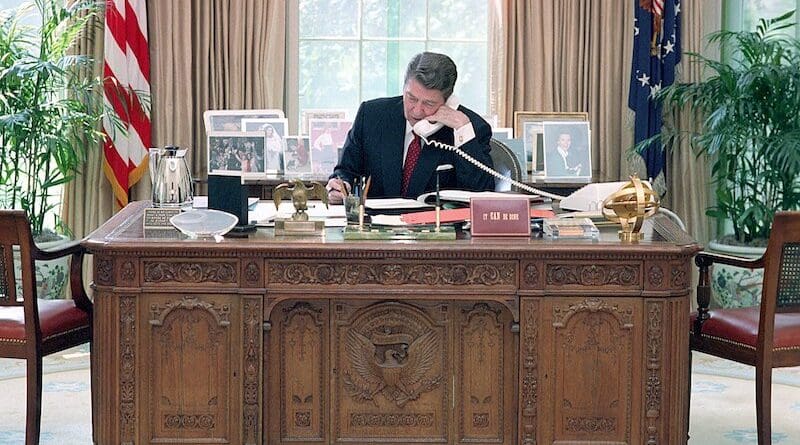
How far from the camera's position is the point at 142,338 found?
12.2 ft

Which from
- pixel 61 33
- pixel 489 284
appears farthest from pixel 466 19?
pixel 489 284

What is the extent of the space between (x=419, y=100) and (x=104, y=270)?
1564 millimetres

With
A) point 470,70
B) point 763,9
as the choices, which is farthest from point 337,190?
point 763,9

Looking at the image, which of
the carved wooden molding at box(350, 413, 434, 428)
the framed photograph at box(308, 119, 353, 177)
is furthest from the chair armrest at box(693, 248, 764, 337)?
the framed photograph at box(308, 119, 353, 177)

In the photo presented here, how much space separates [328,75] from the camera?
716 centimetres

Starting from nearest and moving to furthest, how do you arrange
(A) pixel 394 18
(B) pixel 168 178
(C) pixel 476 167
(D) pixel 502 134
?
(B) pixel 168 178, (C) pixel 476 167, (D) pixel 502 134, (A) pixel 394 18

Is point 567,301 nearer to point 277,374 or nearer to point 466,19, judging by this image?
point 277,374

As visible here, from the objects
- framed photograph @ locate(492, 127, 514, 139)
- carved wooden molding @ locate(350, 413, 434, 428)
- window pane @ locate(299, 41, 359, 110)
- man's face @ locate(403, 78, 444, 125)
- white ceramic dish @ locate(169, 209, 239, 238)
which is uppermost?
window pane @ locate(299, 41, 359, 110)

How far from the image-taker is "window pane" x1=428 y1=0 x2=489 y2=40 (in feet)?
23.4

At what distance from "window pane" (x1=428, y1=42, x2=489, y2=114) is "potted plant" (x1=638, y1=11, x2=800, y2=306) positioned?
1.05 meters

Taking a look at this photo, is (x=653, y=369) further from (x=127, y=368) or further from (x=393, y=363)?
(x=127, y=368)

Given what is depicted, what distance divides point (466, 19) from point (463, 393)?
3753mm

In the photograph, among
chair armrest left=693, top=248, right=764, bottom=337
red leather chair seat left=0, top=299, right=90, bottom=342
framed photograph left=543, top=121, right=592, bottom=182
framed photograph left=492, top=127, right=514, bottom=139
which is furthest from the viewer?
framed photograph left=492, top=127, right=514, bottom=139

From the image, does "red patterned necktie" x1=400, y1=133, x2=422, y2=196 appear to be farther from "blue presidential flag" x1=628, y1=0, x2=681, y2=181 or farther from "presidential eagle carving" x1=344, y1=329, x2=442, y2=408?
"blue presidential flag" x1=628, y1=0, x2=681, y2=181
